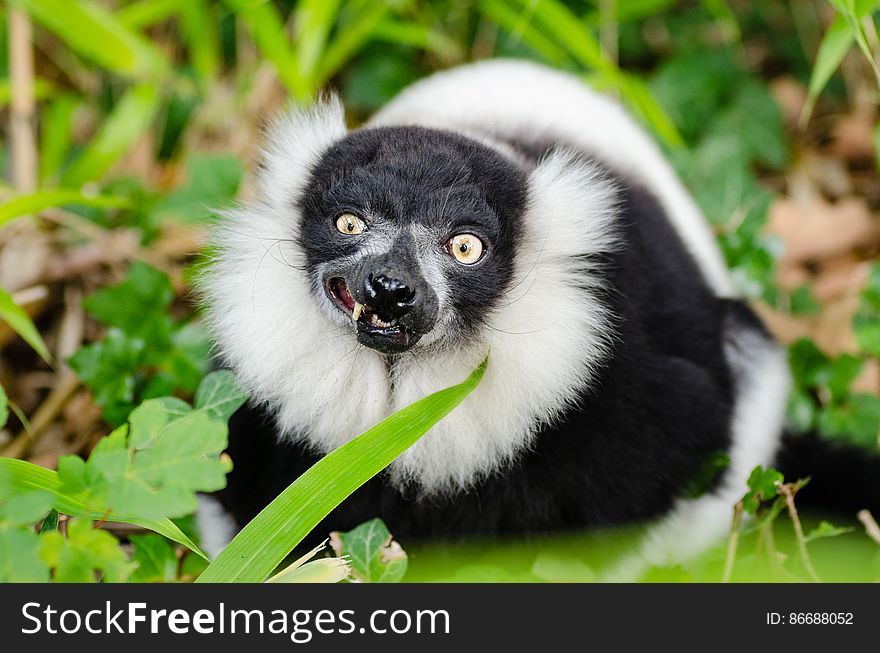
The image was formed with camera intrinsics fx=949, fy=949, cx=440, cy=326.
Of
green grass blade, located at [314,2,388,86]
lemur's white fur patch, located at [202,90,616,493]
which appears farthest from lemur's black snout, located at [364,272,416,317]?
green grass blade, located at [314,2,388,86]

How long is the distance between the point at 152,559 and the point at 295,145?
121 cm

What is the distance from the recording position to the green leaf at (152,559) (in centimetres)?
250

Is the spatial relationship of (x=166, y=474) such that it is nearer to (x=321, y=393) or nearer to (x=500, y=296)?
(x=321, y=393)

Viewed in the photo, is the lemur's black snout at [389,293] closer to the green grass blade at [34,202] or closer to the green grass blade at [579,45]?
the green grass blade at [34,202]

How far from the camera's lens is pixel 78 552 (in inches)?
69.8

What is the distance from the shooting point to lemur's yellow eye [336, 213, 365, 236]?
2.41 meters

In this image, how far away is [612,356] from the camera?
2.51 metres

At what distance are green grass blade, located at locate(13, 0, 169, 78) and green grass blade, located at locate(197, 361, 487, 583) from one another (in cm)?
268

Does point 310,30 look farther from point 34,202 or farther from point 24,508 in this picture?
point 24,508

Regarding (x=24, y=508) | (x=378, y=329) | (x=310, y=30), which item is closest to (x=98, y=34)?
(x=310, y=30)

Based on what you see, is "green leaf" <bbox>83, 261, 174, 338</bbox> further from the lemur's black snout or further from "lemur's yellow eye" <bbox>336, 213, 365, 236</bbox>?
the lemur's black snout

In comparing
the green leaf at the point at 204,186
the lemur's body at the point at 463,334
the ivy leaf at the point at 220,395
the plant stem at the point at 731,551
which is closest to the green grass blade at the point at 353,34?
the green leaf at the point at 204,186
